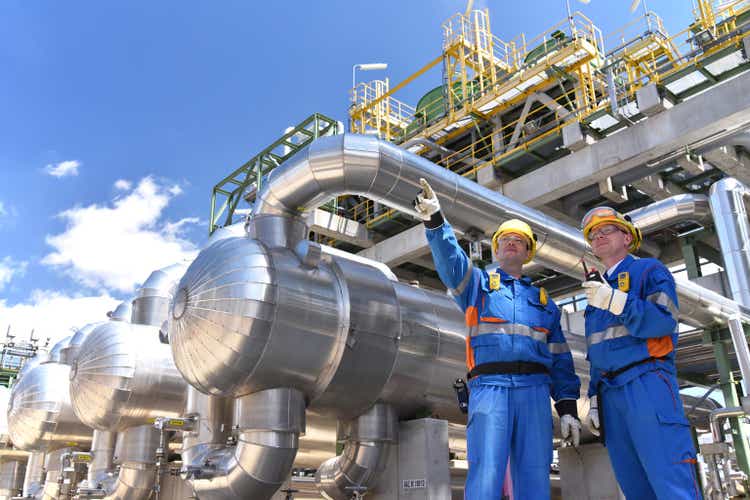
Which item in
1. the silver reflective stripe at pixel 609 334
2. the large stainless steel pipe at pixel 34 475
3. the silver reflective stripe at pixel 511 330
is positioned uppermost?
the silver reflective stripe at pixel 511 330

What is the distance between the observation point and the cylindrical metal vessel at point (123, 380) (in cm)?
832

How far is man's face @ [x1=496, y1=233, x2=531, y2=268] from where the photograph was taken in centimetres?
411

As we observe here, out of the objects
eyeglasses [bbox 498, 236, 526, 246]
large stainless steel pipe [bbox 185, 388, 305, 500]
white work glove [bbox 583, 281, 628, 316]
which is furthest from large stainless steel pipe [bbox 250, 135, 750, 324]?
white work glove [bbox 583, 281, 628, 316]

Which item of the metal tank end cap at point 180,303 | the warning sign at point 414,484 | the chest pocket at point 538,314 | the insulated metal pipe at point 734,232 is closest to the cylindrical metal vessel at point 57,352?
the metal tank end cap at point 180,303

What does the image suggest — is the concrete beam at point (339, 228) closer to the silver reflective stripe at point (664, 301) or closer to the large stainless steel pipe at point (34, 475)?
the large stainless steel pipe at point (34, 475)

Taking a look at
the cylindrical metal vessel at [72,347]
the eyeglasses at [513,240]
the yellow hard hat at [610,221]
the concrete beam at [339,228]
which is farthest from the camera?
the concrete beam at [339,228]

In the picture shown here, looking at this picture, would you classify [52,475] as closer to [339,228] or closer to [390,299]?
[339,228]

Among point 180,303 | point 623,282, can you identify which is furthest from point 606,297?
point 180,303

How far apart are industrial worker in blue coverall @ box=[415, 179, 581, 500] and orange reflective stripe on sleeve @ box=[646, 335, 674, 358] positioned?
617 millimetres

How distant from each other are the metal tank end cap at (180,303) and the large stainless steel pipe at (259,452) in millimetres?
1014

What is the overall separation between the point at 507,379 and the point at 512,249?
2.96 feet

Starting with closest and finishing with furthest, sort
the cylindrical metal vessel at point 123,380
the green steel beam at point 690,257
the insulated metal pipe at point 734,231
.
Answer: the cylindrical metal vessel at point 123,380
the insulated metal pipe at point 734,231
the green steel beam at point 690,257

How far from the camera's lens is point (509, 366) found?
12.0ft

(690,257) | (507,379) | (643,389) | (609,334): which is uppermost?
(690,257)
